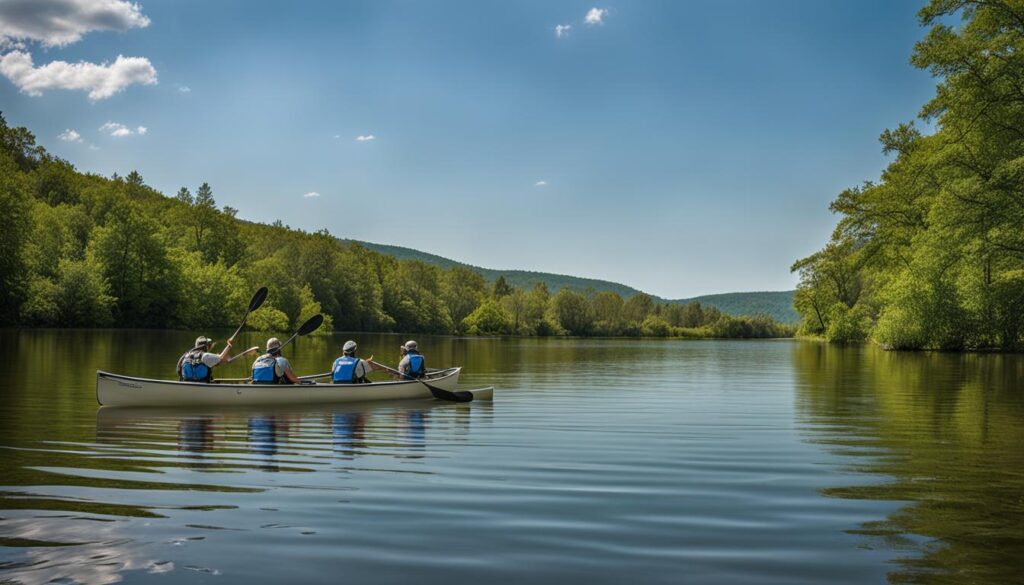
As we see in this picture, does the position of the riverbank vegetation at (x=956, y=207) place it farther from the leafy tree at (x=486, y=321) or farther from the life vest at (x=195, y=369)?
the leafy tree at (x=486, y=321)

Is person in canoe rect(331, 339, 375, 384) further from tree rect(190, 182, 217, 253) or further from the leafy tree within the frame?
the leafy tree

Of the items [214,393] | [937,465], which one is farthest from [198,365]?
[937,465]

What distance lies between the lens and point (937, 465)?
32.7ft

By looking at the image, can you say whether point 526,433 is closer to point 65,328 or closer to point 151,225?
point 65,328

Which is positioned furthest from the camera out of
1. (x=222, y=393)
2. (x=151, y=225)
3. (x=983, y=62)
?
(x=151, y=225)

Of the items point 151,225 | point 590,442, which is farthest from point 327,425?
point 151,225

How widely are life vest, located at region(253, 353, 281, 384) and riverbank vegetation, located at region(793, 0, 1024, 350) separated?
939 inches

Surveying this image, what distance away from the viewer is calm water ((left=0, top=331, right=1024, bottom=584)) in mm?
5473

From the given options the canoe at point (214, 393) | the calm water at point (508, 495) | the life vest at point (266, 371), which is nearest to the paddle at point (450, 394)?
the canoe at point (214, 393)

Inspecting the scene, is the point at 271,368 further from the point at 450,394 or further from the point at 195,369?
the point at 450,394

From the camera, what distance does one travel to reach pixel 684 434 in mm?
13273

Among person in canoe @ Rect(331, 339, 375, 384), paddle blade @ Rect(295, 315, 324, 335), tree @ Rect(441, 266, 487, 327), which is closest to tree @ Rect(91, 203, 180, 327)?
paddle blade @ Rect(295, 315, 324, 335)

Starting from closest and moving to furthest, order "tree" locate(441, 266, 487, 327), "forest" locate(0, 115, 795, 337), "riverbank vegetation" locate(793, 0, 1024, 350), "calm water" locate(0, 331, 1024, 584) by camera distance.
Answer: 1. "calm water" locate(0, 331, 1024, 584)
2. "riverbank vegetation" locate(793, 0, 1024, 350)
3. "forest" locate(0, 115, 795, 337)
4. "tree" locate(441, 266, 487, 327)

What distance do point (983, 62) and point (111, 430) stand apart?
2913 centimetres
